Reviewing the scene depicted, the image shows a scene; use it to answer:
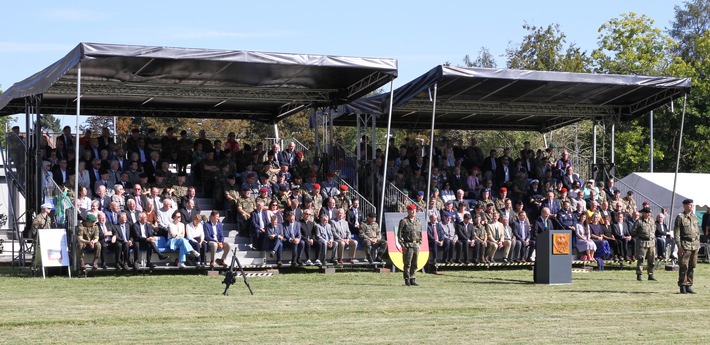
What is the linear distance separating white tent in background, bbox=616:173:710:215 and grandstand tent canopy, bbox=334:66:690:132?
2239 millimetres

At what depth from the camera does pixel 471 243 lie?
24062mm

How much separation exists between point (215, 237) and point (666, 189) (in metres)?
14.1

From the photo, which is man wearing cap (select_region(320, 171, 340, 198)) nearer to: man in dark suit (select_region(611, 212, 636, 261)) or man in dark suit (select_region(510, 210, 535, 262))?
man in dark suit (select_region(510, 210, 535, 262))

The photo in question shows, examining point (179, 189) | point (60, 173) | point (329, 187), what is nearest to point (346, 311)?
point (179, 189)

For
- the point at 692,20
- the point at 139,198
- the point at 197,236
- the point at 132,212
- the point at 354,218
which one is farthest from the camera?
the point at 692,20

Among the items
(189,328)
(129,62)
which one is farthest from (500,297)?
(129,62)

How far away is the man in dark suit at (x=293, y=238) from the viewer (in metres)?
22.6

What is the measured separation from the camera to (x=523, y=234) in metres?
25.0

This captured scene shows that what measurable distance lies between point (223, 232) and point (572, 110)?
11.4 metres

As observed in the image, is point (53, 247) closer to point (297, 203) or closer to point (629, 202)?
point (297, 203)

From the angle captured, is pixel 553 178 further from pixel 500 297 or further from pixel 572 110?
pixel 500 297

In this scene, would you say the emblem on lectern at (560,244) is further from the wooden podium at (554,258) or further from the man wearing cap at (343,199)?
the man wearing cap at (343,199)

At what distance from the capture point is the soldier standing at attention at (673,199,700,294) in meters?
17.6

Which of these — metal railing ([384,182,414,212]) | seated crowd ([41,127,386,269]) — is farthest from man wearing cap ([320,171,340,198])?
metal railing ([384,182,414,212])
